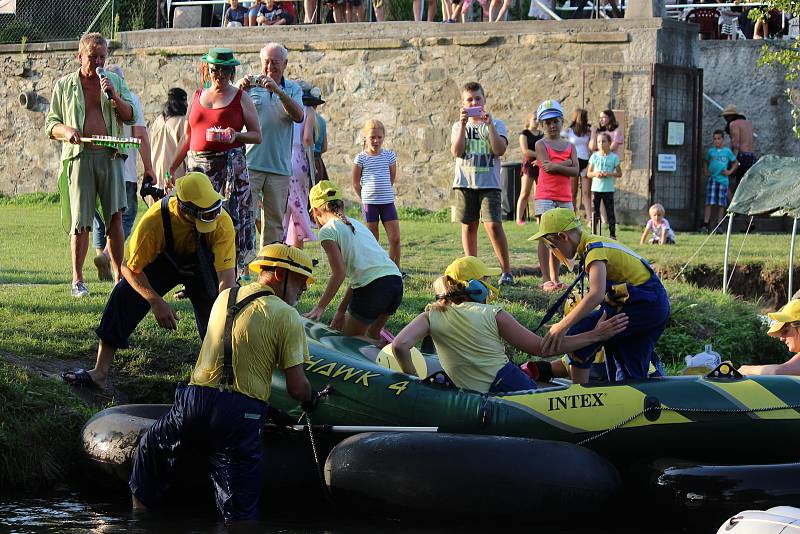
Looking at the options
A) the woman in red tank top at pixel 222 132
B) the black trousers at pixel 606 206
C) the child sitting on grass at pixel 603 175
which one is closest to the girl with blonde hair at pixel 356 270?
the woman in red tank top at pixel 222 132

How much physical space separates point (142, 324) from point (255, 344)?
343 centimetres

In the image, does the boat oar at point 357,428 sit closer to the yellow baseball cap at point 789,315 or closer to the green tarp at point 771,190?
the yellow baseball cap at point 789,315

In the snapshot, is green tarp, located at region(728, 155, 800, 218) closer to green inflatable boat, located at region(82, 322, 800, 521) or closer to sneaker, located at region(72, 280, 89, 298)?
green inflatable boat, located at region(82, 322, 800, 521)

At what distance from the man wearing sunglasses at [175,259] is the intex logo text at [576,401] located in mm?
2144

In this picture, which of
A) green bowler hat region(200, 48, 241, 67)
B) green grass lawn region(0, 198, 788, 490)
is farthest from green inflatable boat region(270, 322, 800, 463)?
green bowler hat region(200, 48, 241, 67)

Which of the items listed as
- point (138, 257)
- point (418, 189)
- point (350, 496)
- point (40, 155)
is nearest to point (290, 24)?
point (418, 189)

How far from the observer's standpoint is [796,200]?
41.6ft

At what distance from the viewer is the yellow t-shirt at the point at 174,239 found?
25.8 ft

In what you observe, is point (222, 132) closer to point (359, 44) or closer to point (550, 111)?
point (550, 111)

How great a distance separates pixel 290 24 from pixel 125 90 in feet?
33.0

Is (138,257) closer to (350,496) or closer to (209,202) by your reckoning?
(209,202)

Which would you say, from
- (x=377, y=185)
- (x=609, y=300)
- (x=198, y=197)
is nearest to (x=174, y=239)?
(x=198, y=197)

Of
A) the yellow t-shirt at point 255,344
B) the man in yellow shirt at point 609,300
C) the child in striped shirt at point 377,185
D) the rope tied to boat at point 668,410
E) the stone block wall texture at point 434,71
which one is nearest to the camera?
the yellow t-shirt at point 255,344

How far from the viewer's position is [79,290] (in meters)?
10.2
